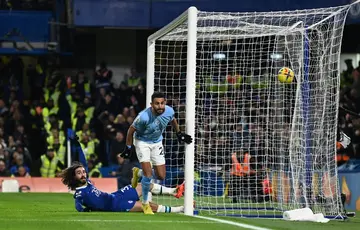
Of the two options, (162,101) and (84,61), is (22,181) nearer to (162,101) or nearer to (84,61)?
(84,61)

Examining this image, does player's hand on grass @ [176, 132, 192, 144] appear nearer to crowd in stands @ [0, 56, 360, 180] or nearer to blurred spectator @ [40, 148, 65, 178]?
crowd in stands @ [0, 56, 360, 180]

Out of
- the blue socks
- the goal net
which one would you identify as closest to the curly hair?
the blue socks

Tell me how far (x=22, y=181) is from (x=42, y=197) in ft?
12.7

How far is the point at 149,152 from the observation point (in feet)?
52.4

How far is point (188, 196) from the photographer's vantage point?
15164 mm

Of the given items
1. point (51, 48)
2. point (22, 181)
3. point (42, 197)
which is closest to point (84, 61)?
point (51, 48)

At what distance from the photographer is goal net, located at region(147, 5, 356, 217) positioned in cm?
1617

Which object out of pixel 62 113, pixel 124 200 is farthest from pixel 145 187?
pixel 62 113

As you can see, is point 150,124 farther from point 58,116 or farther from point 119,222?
point 58,116

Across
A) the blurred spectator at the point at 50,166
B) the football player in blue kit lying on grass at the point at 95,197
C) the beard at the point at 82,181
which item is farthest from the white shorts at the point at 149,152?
the blurred spectator at the point at 50,166

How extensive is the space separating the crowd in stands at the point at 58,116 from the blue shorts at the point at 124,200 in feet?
38.2

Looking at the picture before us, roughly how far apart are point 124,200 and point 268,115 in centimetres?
410

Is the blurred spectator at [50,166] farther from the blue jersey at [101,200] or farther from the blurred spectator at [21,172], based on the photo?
the blue jersey at [101,200]

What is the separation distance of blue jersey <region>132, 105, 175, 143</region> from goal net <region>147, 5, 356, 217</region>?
0.55 meters
